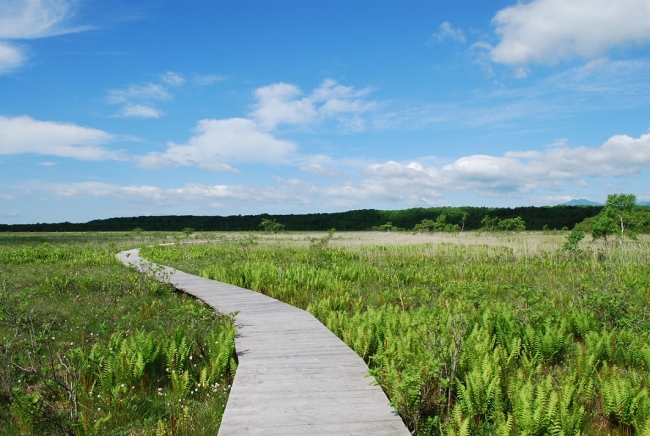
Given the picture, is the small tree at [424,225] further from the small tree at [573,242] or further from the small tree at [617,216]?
the small tree at [573,242]

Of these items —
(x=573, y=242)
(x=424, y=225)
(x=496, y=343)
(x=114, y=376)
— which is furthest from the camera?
(x=424, y=225)

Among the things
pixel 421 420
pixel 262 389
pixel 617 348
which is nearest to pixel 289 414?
pixel 262 389

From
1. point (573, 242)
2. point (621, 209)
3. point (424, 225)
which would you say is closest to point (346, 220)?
point (424, 225)

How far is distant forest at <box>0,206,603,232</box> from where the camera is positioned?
192ft

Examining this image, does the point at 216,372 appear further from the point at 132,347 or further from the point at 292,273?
the point at 292,273

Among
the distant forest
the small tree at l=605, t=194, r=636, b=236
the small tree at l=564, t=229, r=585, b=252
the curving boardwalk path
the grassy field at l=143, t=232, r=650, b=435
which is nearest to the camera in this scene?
the curving boardwalk path

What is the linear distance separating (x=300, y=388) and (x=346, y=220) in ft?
227

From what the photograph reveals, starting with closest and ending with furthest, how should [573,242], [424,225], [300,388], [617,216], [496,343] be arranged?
1. [300,388]
2. [496,343]
3. [573,242]
4. [617,216]
5. [424,225]

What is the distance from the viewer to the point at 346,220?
7350cm

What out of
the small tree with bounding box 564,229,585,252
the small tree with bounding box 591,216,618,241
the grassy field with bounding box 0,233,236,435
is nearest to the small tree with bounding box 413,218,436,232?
the small tree with bounding box 591,216,618,241

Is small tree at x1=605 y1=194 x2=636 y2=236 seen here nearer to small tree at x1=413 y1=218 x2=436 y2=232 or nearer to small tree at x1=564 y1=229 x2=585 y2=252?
small tree at x1=564 y1=229 x2=585 y2=252

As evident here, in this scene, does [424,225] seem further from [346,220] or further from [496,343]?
[496,343]

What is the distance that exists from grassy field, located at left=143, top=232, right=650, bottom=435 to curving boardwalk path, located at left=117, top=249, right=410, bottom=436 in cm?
28

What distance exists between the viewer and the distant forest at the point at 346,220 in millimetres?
58438
